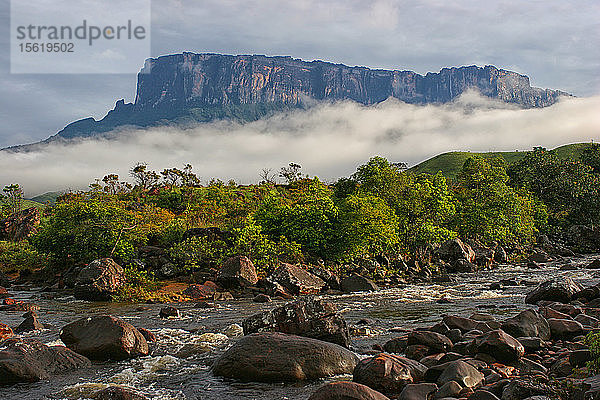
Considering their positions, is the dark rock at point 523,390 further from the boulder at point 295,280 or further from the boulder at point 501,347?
the boulder at point 295,280

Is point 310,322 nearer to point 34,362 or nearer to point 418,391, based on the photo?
point 418,391

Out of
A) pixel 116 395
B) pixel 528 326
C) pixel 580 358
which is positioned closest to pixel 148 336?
pixel 116 395

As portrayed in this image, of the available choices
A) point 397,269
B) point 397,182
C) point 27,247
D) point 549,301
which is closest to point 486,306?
point 549,301

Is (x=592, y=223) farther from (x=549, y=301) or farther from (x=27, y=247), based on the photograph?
(x=27, y=247)

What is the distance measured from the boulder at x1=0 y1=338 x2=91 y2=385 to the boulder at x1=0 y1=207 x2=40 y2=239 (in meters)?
43.8

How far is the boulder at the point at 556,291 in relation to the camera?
21844 mm

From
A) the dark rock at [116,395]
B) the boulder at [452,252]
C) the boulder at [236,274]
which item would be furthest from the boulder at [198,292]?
the boulder at [452,252]

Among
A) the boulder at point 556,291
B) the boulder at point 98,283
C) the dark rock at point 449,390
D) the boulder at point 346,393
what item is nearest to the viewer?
the boulder at point 346,393

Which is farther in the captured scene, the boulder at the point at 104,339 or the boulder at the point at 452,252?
the boulder at the point at 452,252

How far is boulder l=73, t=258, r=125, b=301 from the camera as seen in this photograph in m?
26.8

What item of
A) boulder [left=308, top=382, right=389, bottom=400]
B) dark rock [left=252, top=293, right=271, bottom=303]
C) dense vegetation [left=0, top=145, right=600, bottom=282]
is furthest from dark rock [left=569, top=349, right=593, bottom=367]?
dense vegetation [left=0, top=145, right=600, bottom=282]

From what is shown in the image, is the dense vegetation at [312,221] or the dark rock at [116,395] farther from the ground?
the dense vegetation at [312,221]

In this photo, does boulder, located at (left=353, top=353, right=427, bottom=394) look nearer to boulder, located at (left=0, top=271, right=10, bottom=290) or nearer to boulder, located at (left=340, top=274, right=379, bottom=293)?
boulder, located at (left=340, top=274, right=379, bottom=293)

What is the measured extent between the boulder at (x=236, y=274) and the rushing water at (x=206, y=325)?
141 inches
